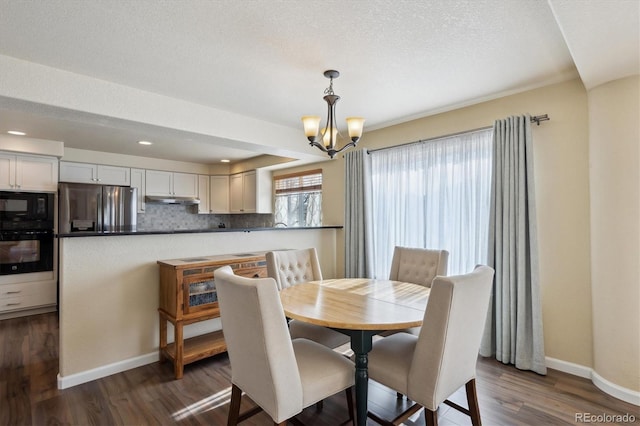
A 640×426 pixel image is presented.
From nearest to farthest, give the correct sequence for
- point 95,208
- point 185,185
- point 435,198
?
1. point 435,198
2. point 95,208
3. point 185,185

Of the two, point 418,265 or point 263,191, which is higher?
point 263,191

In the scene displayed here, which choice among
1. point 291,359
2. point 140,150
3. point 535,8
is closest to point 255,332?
point 291,359

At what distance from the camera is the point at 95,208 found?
4590 millimetres

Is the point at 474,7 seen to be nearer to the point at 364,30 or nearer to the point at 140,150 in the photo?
the point at 364,30

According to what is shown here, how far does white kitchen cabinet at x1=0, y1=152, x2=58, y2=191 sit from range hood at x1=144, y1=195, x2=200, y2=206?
49.8 inches

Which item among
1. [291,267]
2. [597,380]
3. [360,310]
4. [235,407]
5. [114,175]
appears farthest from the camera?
[114,175]

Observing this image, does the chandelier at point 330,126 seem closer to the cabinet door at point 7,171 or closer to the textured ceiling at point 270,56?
the textured ceiling at point 270,56

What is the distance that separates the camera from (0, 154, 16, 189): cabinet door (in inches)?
159

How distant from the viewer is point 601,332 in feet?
7.65

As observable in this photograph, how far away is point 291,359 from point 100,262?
2023mm

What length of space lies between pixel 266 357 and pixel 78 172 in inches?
193

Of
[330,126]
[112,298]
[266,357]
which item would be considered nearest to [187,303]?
[112,298]

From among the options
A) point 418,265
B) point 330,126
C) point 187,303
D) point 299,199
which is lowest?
point 187,303

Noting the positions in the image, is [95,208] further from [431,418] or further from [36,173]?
[431,418]
